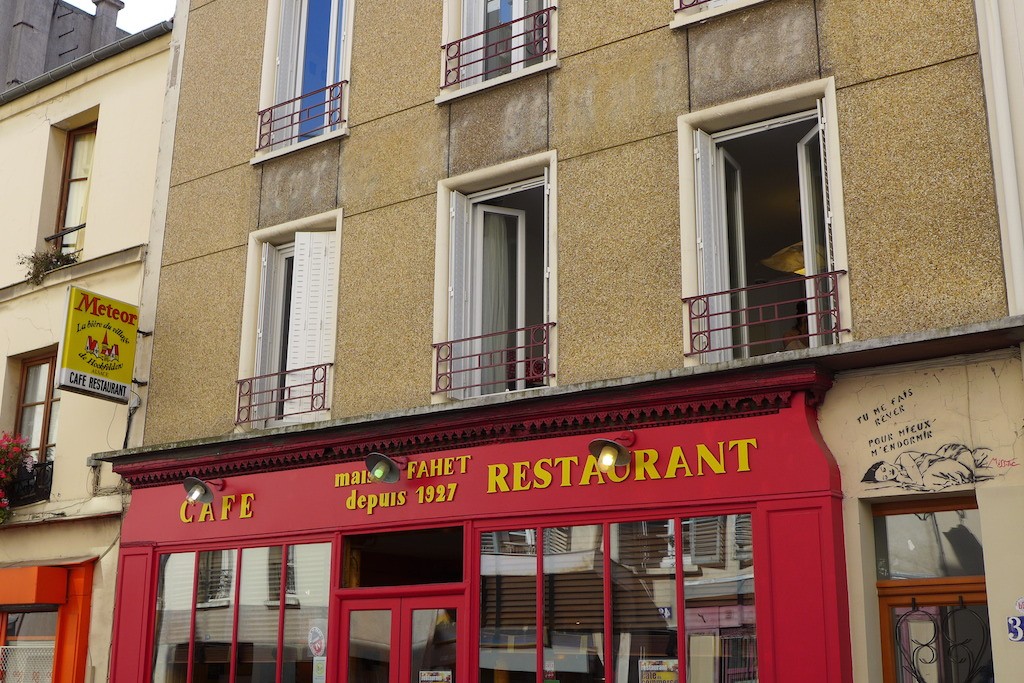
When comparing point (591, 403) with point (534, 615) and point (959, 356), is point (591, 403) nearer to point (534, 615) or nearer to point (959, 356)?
point (534, 615)

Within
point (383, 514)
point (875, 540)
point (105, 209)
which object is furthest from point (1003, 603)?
point (105, 209)

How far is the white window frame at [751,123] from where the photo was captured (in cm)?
840

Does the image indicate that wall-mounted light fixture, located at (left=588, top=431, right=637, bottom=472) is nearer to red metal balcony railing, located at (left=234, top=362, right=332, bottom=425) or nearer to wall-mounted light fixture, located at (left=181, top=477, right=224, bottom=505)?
red metal balcony railing, located at (left=234, top=362, right=332, bottom=425)

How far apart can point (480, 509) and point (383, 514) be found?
1046 mm

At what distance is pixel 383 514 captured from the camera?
10.2m

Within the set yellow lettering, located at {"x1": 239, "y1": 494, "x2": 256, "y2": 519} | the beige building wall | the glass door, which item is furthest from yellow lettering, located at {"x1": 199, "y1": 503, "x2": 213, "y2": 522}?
the beige building wall

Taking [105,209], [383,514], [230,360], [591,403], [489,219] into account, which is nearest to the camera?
[591,403]

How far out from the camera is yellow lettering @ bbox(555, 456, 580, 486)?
9156mm

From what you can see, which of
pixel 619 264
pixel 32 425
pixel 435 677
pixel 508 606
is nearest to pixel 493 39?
pixel 619 264

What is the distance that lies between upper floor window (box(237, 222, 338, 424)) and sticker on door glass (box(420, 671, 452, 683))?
2.64m

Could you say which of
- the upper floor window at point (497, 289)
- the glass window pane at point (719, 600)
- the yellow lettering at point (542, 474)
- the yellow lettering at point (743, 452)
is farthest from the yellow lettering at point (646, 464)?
the upper floor window at point (497, 289)

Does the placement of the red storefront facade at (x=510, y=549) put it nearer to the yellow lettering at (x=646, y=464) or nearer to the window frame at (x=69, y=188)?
the yellow lettering at (x=646, y=464)

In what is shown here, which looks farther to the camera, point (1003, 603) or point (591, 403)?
point (591, 403)

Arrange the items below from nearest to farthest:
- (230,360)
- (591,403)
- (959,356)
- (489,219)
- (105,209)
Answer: (959,356), (591,403), (489,219), (230,360), (105,209)
